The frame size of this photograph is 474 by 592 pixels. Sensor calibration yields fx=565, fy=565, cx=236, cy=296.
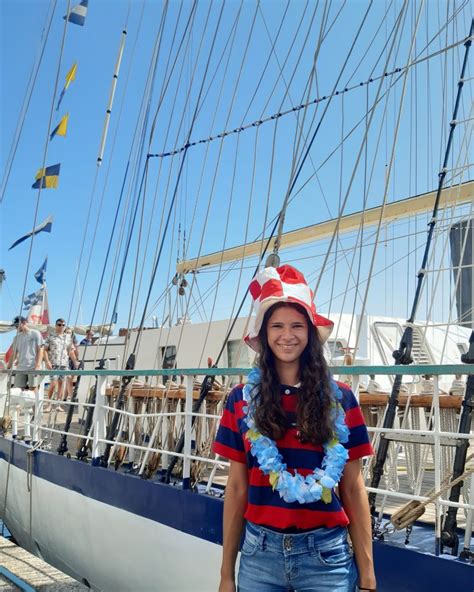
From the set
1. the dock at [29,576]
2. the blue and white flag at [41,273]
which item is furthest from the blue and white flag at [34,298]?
the dock at [29,576]

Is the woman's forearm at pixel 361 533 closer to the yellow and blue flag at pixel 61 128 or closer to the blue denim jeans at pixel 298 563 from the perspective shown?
the blue denim jeans at pixel 298 563

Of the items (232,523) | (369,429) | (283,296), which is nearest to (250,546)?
(232,523)

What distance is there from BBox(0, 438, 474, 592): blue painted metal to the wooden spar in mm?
2816

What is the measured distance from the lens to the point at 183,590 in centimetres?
330

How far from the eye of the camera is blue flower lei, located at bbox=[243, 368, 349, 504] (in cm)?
158

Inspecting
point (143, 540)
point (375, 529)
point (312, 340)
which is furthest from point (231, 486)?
point (143, 540)

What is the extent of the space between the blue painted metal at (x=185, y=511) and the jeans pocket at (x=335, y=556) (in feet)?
2.93

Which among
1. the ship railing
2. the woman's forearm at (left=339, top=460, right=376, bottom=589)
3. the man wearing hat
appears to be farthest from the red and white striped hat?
the man wearing hat

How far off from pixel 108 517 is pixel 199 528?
43.0 inches

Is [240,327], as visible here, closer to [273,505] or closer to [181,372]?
[181,372]

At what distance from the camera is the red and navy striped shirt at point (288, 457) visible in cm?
160

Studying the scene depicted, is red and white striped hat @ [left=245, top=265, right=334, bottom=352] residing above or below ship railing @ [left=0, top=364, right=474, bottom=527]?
above

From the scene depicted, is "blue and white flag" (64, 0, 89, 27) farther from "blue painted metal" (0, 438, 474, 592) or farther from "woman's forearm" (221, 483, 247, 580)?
"woman's forearm" (221, 483, 247, 580)

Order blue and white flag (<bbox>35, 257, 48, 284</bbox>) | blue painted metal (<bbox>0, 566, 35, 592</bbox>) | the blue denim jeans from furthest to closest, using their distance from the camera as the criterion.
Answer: blue and white flag (<bbox>35, 257, 48, 284</bbox>), blue painted metal (<bbox>0, 566, 35, 592</bbox>), the blue denim jeans
